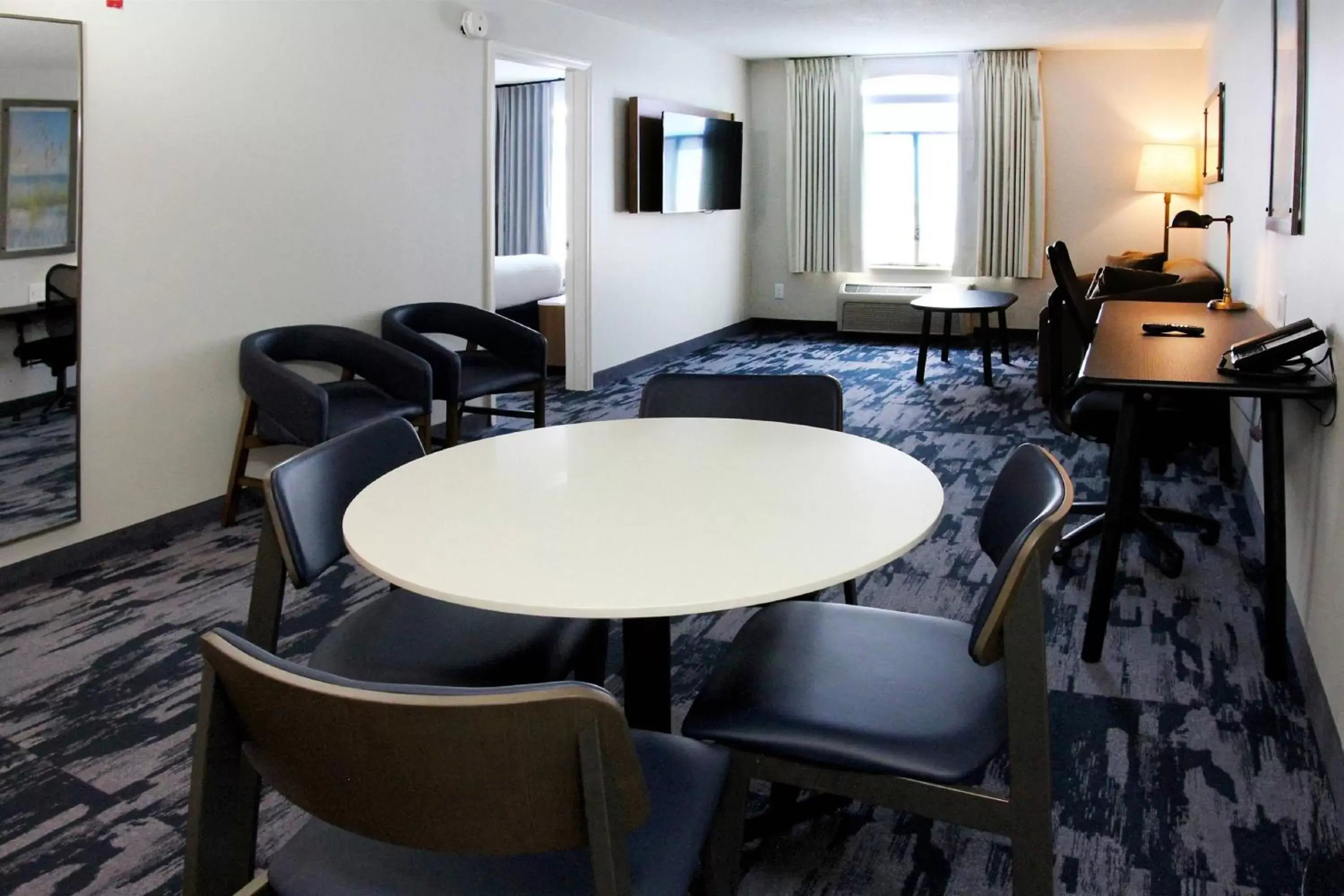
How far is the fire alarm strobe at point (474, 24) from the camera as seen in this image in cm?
503

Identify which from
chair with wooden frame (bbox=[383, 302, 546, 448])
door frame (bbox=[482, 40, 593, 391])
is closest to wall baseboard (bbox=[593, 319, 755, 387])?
door frame (bbox=[482, 40, 593, 391])

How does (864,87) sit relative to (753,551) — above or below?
above

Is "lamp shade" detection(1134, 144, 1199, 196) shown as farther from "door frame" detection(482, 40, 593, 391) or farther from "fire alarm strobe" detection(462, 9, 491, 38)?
"fire alarm strobe" detection(462, 9, 491, 38)

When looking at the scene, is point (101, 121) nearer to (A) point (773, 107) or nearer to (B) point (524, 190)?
(B) point (524, 190)

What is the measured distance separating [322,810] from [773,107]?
8581 millimetres

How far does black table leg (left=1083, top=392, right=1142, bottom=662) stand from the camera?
9.11 feet

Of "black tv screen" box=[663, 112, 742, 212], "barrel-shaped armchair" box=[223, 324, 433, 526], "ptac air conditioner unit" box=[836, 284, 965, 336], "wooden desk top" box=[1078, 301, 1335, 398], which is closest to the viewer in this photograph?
"wooden desk top" box=[1078, 301, 1335, 398]

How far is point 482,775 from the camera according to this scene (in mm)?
969

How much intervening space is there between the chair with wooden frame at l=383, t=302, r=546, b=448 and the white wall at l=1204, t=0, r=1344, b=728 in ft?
9.52

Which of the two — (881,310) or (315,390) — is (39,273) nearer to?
(315,390)

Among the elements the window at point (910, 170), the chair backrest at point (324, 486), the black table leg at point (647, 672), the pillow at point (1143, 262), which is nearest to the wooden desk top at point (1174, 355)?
the black table leg at point (647, 672)

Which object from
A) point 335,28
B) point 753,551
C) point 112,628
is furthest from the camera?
point 335,28

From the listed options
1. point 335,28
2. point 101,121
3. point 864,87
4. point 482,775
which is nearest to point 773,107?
point 864,87

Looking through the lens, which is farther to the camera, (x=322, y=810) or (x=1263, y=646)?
(x=1263, y=646)
